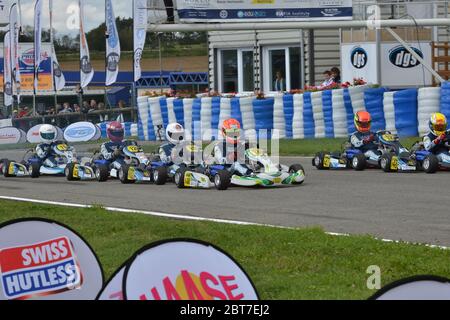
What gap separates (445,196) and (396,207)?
3.94 ft

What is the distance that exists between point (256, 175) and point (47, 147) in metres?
5.71

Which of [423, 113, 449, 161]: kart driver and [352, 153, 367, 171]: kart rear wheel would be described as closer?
[423, 113, 449, 161]: kart driver

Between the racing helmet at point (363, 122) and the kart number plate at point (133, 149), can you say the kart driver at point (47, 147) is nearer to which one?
the kart number plate at point (133, 149)

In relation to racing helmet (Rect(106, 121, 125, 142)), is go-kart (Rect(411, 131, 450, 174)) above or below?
below

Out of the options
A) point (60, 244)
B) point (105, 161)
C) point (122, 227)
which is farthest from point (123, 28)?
point (60, 244)

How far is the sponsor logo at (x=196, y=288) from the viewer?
4105 millimetres

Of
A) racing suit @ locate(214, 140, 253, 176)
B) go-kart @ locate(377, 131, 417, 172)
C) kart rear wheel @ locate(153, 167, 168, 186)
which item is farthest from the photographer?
go-kart @ locate(377, 131, 417, 172)

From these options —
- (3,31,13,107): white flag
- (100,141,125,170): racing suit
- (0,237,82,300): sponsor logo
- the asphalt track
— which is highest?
(3,31,13,107): white flag

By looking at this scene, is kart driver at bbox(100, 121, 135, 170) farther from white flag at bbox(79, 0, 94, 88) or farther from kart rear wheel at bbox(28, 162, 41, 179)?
white flag at bbox(79, 0, 94, 88)

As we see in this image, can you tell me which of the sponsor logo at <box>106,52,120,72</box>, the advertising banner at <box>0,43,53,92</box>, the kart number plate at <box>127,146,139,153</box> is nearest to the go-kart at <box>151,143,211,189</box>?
the kart number plate at <box>127,146,139,153</box>

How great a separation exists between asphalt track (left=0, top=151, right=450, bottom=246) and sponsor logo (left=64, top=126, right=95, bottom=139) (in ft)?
7.56

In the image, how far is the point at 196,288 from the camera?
13.6 feet

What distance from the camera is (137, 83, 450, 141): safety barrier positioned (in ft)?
70.5
